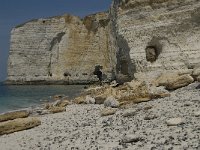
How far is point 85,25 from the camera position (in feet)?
178

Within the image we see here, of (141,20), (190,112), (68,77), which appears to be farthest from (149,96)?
(68,77)

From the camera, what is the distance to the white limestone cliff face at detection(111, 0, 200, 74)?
19.4 metres

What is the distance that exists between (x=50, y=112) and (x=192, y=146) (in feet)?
31.6

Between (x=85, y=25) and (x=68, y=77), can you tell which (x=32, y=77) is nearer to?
(x=68, y=77)

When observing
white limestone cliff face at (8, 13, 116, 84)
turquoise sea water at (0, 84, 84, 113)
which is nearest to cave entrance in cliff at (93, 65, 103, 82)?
white limestone cliff face at (8, 13, 116, 84)

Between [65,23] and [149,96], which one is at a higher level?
[65,23]

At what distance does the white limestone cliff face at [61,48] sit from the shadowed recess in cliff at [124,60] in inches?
1086

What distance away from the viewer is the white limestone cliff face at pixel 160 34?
63.7 feet

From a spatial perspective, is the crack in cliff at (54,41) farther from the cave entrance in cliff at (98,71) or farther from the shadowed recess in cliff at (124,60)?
the shadowed recess in cliff at (124,60)

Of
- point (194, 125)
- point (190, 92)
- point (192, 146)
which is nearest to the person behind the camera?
point (192, 146)

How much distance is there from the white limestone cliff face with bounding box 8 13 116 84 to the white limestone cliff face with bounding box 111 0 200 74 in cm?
3044

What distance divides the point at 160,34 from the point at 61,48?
112ft

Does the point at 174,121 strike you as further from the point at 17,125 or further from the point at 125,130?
the point at 17,125

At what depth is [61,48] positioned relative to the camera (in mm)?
53344
